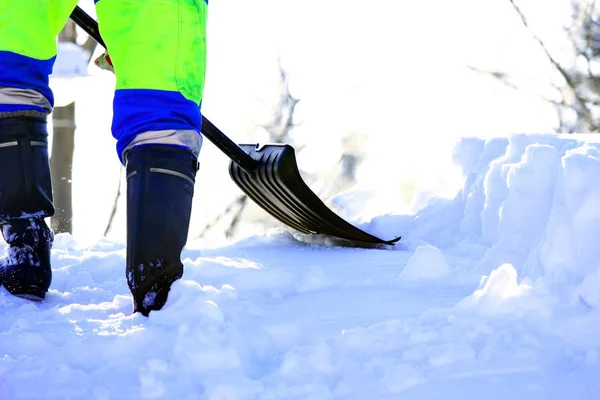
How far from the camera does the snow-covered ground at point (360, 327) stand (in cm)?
120

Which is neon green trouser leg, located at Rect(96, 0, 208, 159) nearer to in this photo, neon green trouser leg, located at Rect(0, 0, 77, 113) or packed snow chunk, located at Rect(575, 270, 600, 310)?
neon green trouser leg, located at Rect(0, 0, 77, 113)

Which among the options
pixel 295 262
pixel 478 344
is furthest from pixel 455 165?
pixel 478 344

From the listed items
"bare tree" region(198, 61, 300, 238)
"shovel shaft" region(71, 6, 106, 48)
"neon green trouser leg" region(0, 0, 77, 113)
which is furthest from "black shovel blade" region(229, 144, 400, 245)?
"bare tree" region(198, 61, 300, 238)

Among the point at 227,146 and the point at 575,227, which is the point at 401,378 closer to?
the point at 575,227

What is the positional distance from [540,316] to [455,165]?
7.24ft

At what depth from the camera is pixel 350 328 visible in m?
1.52

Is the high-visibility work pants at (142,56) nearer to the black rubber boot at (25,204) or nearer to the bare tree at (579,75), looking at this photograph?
the black rubber boot at (25,204)

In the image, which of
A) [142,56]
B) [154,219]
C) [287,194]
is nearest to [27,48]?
[142,56]

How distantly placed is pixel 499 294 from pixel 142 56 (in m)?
0.96

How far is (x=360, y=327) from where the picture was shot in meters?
1.44

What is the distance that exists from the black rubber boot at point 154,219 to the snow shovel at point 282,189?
1.09m

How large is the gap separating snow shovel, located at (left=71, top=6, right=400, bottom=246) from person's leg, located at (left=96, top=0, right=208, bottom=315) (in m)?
1.07

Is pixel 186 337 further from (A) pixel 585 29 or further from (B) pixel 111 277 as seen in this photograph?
→ (A) pixel 585 29

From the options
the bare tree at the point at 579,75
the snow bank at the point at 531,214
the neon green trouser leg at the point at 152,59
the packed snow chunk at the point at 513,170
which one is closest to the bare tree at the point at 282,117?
the bare tree at the point at 579,75
